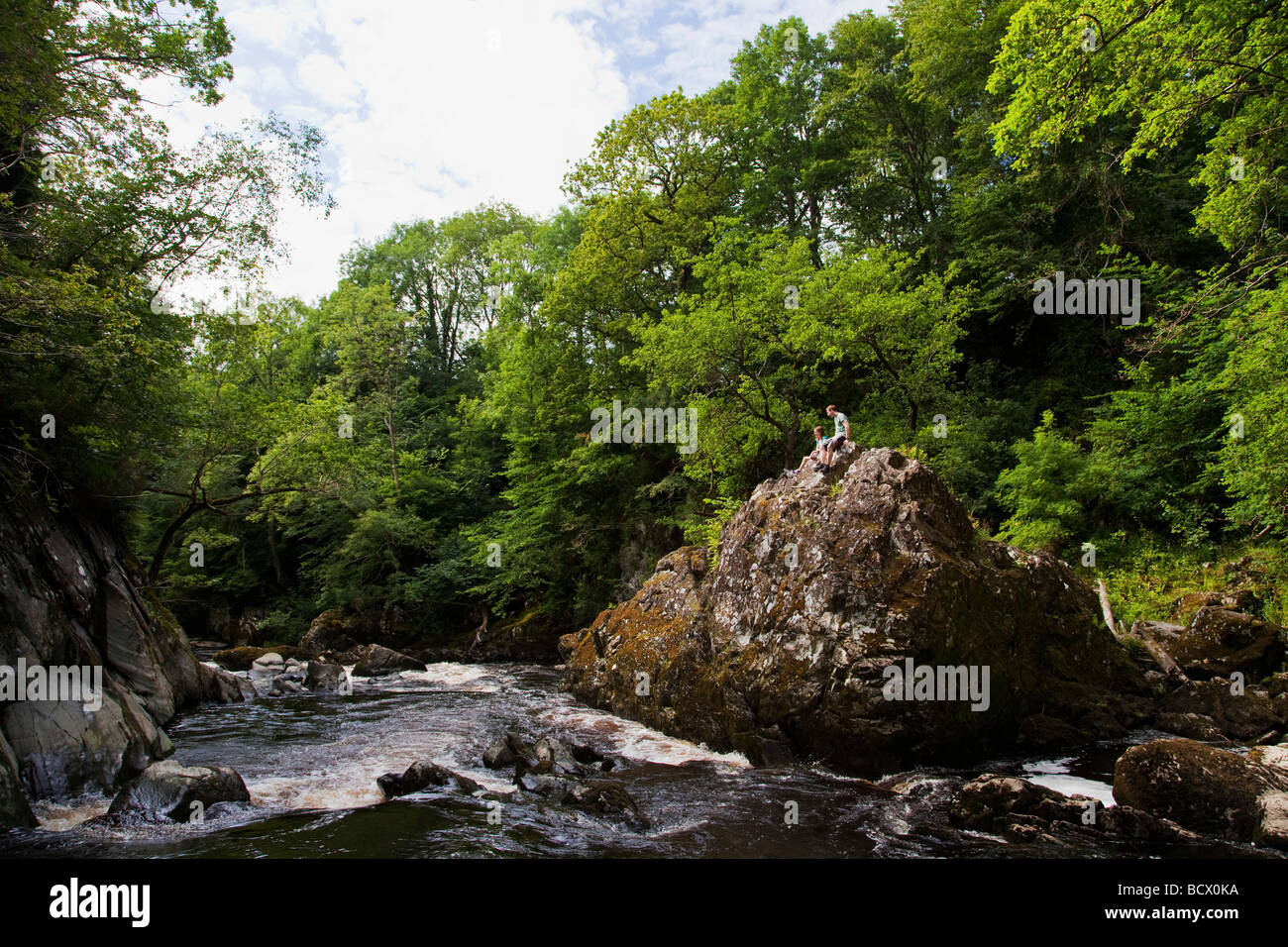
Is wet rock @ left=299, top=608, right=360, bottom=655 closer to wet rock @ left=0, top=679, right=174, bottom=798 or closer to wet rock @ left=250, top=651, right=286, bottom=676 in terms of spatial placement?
wet rock @ left=250, top=651, right=286, bottom=676

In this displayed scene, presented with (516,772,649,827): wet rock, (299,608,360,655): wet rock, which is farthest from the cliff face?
(299,608,360,655): wet rock

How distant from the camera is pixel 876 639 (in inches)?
357

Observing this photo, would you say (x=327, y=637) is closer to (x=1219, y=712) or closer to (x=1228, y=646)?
(x=1219, y=712)

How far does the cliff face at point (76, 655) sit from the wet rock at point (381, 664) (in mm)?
6330

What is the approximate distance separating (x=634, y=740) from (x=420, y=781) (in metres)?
4.26

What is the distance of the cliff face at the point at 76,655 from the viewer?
24.5ft

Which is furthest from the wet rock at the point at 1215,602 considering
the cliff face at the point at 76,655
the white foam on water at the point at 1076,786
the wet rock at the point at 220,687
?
the wet rock at the point at 220,687

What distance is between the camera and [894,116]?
25516mm

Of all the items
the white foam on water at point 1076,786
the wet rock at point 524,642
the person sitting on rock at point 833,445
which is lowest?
the wet rock at point 524,642

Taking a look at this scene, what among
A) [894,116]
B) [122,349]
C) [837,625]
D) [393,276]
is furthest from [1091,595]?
[393,276]

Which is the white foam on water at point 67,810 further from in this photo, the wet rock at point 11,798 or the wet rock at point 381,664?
the wet rock at point 381,664

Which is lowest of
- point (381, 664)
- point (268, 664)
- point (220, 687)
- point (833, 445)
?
point (268, 664)

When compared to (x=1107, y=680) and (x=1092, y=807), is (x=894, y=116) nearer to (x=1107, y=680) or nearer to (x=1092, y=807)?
(x=1107, y=680)

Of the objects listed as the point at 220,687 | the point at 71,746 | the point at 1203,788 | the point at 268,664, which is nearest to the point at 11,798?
the point at 71,746
